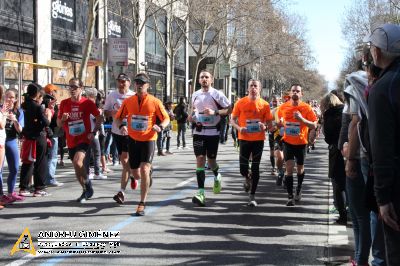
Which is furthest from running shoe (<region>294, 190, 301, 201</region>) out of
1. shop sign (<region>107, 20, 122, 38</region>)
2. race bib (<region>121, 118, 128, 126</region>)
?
shop sign (<region>107, 20, 122, 38</region>)

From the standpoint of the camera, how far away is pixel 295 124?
8.92 m

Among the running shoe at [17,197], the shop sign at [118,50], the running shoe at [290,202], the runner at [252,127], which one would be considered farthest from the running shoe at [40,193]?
the shop sign at [118,50]

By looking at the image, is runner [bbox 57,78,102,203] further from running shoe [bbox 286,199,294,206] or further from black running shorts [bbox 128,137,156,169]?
running shoe [bbox 286,199,294,206]

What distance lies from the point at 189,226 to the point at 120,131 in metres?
2.20

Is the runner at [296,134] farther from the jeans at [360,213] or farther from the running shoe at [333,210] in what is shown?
the jeans at [360,213]

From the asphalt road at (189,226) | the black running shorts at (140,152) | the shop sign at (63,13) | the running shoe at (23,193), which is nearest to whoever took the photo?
the asphalt road at (189,226)

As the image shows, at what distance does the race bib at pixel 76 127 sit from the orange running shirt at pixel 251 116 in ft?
7.83

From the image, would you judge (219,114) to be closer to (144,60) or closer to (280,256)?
(280,256)

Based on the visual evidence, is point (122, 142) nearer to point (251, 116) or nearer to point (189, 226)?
point (251, 116)

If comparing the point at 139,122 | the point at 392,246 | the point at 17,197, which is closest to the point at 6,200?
the point at 17,197

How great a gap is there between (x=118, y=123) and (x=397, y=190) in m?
5.92

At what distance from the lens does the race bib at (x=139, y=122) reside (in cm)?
790

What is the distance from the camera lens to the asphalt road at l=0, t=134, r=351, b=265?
18.3ft

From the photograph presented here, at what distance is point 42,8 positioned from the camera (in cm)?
2441
